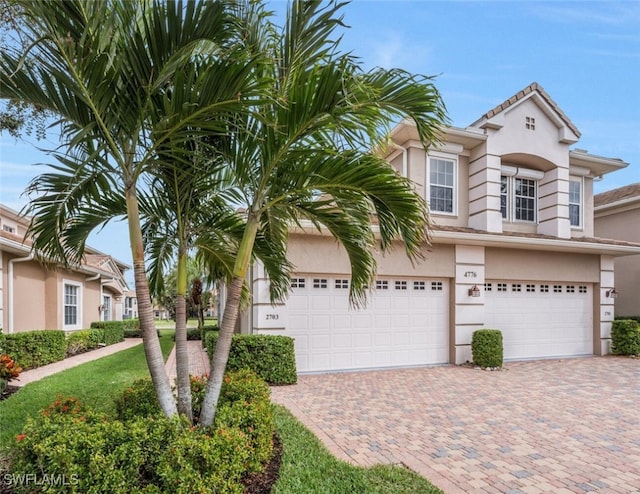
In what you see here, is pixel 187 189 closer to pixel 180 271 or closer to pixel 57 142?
pixel 180 271

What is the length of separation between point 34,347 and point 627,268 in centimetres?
2036

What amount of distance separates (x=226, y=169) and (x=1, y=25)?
16.1 feet

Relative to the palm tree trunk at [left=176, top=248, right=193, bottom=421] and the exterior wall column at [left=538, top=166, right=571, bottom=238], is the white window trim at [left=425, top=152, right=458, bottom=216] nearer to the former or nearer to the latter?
the exterior wall column at [left=538, top=166, right=571, bottom=238]

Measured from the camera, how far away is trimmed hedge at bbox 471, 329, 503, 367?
10.1 meters

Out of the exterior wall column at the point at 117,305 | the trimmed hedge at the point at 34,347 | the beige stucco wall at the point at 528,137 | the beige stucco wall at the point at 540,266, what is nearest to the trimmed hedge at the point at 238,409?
the trimmed hedge at the point at 34,347

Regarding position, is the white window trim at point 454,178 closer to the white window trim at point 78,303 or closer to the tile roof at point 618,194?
the tile roof at point 618,194

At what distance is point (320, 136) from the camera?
157 inches

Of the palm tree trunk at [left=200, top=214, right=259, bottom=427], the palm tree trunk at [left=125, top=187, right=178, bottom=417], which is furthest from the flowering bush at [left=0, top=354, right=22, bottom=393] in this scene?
the palm tree trunk at [left=200, top=214, right=259, bottom=427]

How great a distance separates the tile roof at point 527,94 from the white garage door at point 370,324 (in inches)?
207

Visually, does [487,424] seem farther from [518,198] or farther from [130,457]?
[518,198]

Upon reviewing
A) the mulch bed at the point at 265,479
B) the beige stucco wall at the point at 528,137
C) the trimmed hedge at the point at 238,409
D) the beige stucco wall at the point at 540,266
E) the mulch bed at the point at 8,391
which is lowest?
the mulch bed at the point at 8,391

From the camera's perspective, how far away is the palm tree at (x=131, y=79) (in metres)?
3.00

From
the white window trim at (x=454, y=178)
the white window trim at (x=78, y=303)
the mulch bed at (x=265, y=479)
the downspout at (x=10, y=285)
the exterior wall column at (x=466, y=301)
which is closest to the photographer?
the mulch bed at (x=265, y=479)

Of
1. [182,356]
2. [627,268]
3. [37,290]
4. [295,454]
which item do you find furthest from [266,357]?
[627,268]
